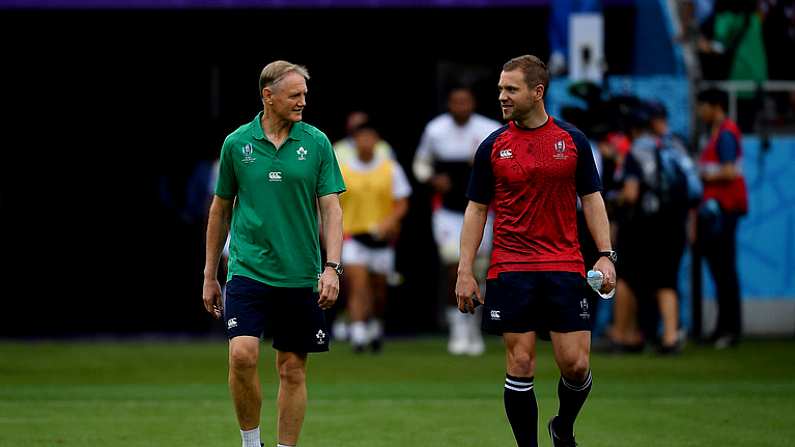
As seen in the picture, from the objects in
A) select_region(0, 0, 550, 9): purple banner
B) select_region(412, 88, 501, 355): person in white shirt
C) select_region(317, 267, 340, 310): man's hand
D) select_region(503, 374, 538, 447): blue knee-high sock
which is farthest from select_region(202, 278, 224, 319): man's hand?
select_region(0, 0, 550, 9): purple banner

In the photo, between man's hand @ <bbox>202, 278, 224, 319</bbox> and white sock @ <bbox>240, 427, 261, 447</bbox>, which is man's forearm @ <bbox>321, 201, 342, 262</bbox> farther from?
white sock @ <bbox>240, 427, 261, 447</bbox>

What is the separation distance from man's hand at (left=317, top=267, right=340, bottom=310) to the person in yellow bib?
802 cm

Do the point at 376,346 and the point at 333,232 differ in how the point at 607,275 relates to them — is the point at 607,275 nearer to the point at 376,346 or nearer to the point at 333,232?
the point at 333,232

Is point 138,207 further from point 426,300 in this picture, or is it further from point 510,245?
point 510,245

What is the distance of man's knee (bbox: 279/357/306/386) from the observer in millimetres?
8430

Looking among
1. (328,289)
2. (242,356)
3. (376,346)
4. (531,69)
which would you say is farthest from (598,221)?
(376,346)

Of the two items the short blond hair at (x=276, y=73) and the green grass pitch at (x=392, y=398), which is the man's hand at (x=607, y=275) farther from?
the short blond hair at (x=276, y=73)

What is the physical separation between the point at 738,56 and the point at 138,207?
7.43m

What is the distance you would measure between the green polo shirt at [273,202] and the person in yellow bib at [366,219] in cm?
783

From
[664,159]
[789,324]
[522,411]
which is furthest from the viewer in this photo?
[789,324]

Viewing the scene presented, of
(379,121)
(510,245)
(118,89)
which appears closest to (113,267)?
(118,89)

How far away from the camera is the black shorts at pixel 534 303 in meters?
8.48

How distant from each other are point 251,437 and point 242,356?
1.57 ft

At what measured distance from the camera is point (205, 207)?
20109 mm
